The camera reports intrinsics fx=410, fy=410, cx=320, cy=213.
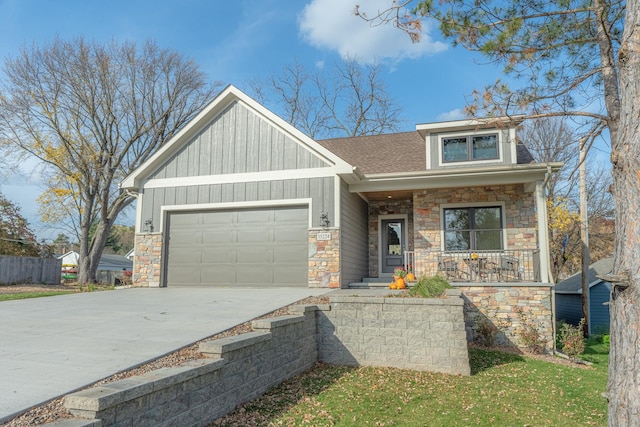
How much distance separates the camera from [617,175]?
351 cm

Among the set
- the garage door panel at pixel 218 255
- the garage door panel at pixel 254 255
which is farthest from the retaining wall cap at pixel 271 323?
the garage door panel at pixel 218 255

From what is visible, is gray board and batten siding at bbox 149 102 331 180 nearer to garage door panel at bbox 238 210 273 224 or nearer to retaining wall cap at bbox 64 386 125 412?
garage door panel at bbox 238 210 273 224

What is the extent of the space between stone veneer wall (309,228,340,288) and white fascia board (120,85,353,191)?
2.05m

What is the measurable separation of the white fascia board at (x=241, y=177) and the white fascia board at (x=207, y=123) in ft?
1.25

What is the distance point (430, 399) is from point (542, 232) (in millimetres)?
6173

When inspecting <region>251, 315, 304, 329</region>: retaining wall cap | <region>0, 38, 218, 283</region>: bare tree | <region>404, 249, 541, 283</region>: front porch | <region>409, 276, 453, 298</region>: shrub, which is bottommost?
<region>251, 315, 304, 329</region>: retaining wall cap

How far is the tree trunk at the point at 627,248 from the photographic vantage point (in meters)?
3.17

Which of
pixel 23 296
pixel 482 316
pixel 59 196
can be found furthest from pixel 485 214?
pixel 59 196

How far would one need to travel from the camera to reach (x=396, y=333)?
668 centimetres

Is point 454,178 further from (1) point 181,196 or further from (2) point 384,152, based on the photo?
(1) point 181,196

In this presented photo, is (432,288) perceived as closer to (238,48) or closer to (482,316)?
(482,316)

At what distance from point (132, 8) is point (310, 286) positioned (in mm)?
8152

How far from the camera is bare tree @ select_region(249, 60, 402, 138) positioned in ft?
78.1

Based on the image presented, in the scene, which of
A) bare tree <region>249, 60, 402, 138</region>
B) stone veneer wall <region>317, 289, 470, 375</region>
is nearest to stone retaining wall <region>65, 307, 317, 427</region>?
stone veneer wall <region>317, 289, 470, 375</region>
